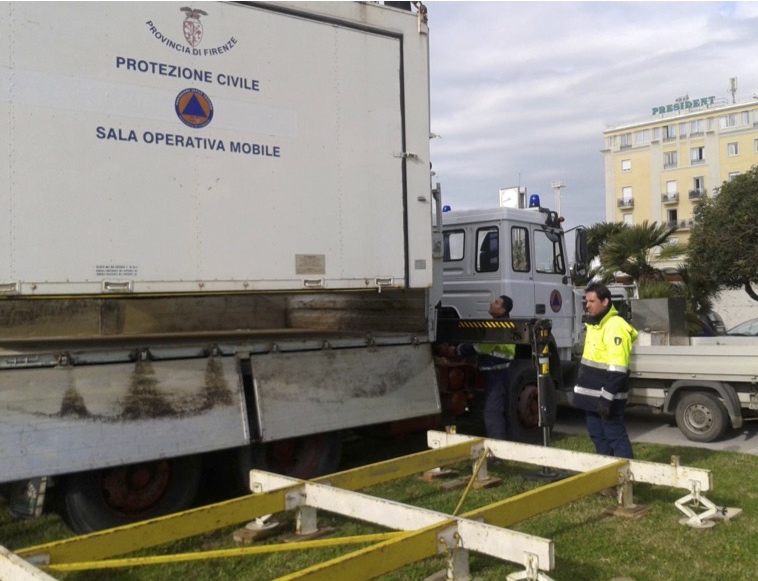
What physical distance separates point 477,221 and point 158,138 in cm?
470

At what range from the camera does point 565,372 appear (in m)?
9.88

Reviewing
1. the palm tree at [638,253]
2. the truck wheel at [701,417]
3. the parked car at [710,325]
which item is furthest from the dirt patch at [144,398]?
the palm tree at [638,253]

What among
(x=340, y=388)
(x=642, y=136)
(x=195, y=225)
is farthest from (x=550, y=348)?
(x=642, y=136)

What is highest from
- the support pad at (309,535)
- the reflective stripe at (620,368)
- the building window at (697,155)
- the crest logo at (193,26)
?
the building window at (697,155)

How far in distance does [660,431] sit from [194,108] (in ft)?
23.5

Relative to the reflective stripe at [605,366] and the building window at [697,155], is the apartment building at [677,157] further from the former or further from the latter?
the reflective stripe at [605,366]

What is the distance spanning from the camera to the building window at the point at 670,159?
209 feet

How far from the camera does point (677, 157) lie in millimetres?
63438

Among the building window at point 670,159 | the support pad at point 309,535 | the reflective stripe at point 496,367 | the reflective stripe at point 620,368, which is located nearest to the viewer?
the support pad at point 309,535

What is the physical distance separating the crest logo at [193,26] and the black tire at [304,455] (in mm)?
3249

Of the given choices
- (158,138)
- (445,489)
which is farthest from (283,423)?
(158,138)

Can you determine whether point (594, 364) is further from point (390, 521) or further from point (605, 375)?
point (390, 521)

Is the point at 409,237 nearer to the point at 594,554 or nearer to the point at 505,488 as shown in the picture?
the point at 505,488

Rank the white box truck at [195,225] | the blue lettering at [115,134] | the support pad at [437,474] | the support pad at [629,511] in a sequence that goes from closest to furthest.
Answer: the white box truck at [195,225] → the blue lettering at [115,134] → the support pad at [629,511] → the support pad at [437,474]
